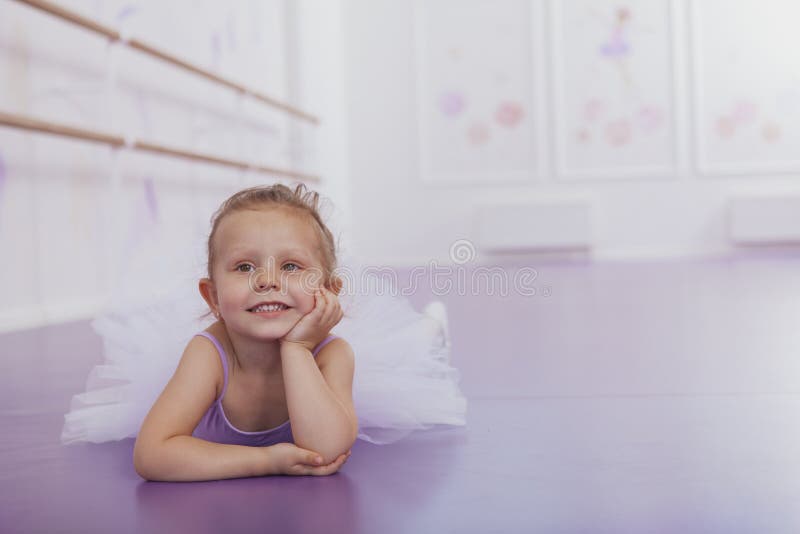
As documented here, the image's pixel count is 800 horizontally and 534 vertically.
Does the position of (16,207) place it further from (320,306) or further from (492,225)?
(492,225)

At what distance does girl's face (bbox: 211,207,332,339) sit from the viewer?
901 mm

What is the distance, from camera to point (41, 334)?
2287mm

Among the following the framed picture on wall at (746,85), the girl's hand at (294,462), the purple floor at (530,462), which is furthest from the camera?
the framed picture on wall at (746,85)

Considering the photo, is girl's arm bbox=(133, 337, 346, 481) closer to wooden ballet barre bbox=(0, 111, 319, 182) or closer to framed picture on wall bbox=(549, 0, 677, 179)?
wooden ballet barre bbox=(0, 111, 319, 182)

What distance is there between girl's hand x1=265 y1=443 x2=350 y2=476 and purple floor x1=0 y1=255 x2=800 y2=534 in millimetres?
13

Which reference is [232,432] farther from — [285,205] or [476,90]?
[476,90]

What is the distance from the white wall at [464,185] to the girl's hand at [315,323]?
4.76 meters

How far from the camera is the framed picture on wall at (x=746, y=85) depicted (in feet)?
17.9

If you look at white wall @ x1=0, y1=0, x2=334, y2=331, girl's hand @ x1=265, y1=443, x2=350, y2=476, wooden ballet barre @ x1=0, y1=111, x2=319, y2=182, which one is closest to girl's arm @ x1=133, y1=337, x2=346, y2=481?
A: girl's hand @ x1=265, y1=443, x2=350, y2=476

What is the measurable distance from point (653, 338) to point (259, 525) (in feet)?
4.36

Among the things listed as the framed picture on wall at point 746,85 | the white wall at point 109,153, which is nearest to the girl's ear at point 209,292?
the white wall at point 109,153

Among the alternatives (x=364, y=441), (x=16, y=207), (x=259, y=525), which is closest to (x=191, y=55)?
(x=16, y=207)

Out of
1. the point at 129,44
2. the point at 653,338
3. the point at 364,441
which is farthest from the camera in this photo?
the point at 129,44

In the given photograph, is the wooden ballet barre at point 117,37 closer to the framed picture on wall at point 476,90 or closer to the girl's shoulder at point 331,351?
the girl's shoulder at point 331,351
